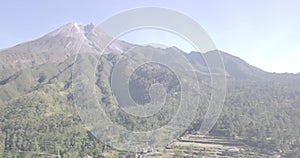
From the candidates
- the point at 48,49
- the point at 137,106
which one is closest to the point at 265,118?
the point at 137,106

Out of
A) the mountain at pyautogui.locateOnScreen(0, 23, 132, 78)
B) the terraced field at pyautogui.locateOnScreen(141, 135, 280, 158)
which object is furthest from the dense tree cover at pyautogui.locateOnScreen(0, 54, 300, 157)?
the mountain at pyautogui.locateOnScreen(0, 23, 132, 78)

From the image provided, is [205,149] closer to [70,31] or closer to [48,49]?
[48,49]

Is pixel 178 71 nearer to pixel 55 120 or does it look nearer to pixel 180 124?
pixel 180 124

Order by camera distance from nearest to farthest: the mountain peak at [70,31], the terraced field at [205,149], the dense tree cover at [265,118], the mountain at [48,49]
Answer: the terraced field at [205,149]
the dense tree cover at [265,118]
the mountain at [48,49]
the mountain peak at [70,31]

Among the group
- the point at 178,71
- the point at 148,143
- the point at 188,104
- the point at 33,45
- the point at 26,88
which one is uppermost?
the point at 33,45

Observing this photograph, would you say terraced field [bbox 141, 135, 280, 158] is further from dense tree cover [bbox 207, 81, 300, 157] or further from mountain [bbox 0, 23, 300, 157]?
dense tree cover [bbox 207, 81, 300, 157]

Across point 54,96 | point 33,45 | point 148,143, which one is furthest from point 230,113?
point 33,45

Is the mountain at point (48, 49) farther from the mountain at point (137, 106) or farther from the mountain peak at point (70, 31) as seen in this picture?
the mountain at point (137, 106)

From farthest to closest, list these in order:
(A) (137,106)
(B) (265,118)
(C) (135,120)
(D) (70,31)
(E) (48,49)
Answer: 1. (D) (70,31)
2. (E) (48,49)
3. (B) (265,118)
4. (C) (135,120)
5. (A) (137,106)

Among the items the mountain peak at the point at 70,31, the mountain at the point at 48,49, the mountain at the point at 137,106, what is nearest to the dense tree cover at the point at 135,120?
the mountain at the point at 137,106

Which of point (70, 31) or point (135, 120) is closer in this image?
point (135, 120)

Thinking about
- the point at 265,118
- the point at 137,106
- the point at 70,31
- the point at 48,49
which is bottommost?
the point at 265,118
